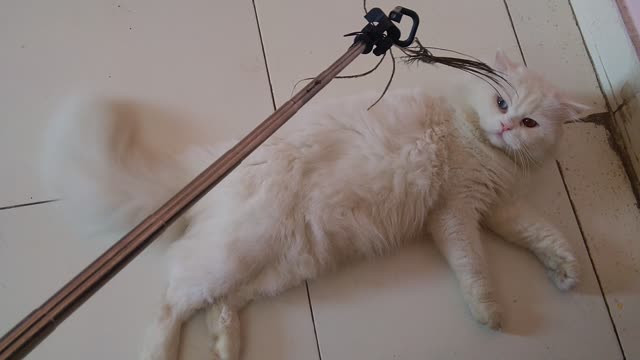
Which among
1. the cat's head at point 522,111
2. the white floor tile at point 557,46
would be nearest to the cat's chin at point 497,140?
the cat's head at point 522,111

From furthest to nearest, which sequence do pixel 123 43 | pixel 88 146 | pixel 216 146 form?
pixel 123 43
pixel 216 146
pixel 88 146

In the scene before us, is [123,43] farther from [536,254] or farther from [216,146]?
[536,254]

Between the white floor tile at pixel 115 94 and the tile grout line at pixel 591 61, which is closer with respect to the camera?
the white floor tile at pixel 115 94

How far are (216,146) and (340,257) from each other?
41 centimetres

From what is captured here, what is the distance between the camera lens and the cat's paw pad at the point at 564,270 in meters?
1.16

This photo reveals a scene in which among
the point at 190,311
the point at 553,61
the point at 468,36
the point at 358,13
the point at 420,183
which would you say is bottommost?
the point at 190,311

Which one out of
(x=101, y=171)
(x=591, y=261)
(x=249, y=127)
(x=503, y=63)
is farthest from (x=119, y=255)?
(x=591, y=261)

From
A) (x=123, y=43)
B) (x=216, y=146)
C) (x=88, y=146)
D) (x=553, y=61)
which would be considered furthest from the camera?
(x=553, y=61)

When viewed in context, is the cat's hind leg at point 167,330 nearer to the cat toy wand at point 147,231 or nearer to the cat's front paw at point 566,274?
the cat toy wand at point 147,231

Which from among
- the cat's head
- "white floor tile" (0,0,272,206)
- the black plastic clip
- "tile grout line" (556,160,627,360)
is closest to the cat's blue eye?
the cat's head

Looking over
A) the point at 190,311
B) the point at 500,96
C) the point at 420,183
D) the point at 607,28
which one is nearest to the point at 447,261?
the point at 420,183

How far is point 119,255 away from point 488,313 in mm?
888

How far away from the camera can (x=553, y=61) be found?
144cm

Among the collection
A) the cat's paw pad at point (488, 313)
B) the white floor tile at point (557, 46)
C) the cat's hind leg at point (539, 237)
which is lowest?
the cat's paw pad at point (488, 313)
